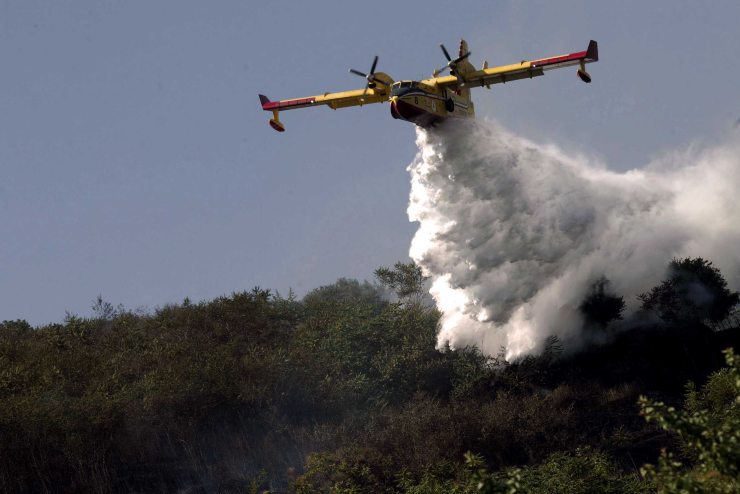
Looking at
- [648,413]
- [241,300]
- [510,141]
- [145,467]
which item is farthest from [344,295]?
[648,413]

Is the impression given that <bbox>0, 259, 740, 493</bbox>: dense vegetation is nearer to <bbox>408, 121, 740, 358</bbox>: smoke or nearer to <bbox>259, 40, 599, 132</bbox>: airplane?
<bbox>408, 121, 740, 358</bbox>: smoke

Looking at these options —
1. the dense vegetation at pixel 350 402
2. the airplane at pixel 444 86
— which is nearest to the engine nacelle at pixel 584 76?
the airplane at pixel 444 86

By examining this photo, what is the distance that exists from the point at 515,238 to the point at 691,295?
8.76 meters

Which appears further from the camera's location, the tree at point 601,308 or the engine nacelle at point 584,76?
the tree at point 601,308

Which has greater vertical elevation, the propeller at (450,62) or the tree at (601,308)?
the propeller at (450,62)

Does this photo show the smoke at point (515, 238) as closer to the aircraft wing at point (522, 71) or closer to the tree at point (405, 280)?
the aircraft wing at point (522, 71)

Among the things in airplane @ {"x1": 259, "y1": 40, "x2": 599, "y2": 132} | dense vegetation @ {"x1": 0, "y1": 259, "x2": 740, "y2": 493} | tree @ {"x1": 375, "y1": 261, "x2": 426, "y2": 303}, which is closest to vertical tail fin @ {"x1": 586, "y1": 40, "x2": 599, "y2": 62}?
airplane @ {"x1": 259, "y1": 40, "x2": 599, "y2": 132}

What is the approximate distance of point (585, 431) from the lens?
3497 centimetres

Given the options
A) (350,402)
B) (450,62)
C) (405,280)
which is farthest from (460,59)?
(405,280)

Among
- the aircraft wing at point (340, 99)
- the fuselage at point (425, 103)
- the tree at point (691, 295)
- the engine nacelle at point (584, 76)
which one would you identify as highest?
the aircraft wing at point (340, 99)

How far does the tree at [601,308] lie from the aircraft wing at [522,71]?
404 inches

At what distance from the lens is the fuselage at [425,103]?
37.2 meters

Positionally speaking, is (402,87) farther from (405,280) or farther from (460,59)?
(405,280)

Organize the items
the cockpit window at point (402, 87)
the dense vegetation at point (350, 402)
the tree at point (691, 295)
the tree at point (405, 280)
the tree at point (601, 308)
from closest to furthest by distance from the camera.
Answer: the dense vegetation at point (350, 402)
the cockpit window at point (402, 87)
the tree at point (691, 295)
the tree at point (601, 308)
the tree at point (405, 280)
